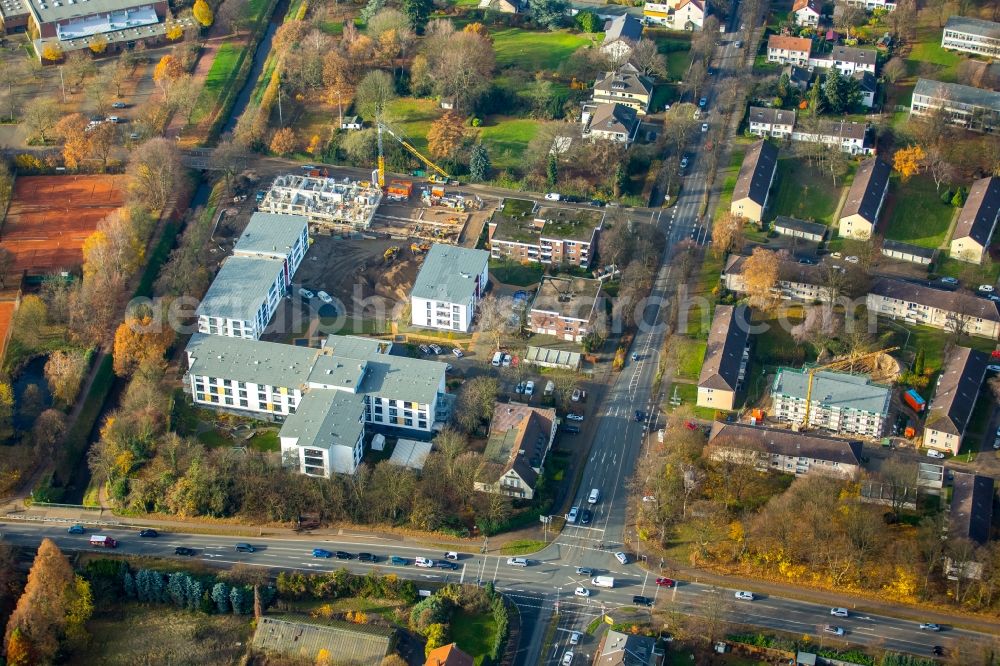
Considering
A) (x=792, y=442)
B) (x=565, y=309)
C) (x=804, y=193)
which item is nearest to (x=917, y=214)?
(x=804, y=193)

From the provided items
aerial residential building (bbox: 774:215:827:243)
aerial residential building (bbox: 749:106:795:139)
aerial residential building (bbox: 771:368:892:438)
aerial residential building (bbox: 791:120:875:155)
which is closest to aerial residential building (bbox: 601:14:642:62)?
aerial residential building (bbox: 749:106:795:139)

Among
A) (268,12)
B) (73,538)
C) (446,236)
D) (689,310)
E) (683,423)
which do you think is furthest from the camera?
(268,12)

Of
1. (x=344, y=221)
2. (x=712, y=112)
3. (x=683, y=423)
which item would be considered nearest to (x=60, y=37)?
(x=344, y=221)

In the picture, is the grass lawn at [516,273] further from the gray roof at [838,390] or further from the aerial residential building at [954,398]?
the aerial residential building at [954,398]

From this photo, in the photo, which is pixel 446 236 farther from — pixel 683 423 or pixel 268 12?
pixel 268 12

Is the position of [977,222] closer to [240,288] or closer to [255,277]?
[255,277]

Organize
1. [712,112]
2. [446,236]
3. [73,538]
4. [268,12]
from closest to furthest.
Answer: [73,538] → [446,236] → [712,112] → [268,12]
